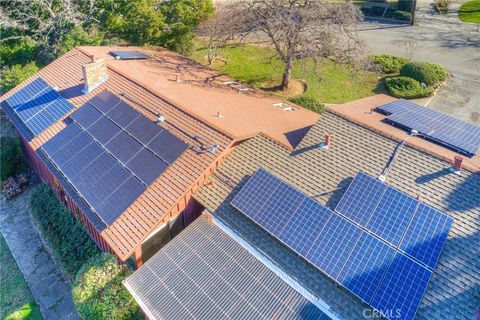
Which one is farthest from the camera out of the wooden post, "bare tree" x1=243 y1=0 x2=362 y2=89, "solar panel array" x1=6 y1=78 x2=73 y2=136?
"bare tree" x1=243 y1=0 x2=362 y2=89

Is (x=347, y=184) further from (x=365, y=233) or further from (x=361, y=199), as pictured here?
(x=365, y=233)

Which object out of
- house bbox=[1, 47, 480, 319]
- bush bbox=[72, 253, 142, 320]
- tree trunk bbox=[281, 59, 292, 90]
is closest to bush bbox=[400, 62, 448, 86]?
tree trunk bbox=[281, 59, 292, 90]

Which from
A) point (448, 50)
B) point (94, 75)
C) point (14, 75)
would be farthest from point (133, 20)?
point (448, 50)

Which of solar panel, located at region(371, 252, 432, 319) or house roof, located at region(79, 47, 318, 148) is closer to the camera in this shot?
solar panel, located at region(371, 252, 432, 319)

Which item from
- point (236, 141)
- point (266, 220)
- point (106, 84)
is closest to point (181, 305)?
point (266, 220)

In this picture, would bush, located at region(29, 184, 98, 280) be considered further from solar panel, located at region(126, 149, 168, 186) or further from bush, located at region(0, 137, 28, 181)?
solar panel, located at region(126, 149, 168, 186)
